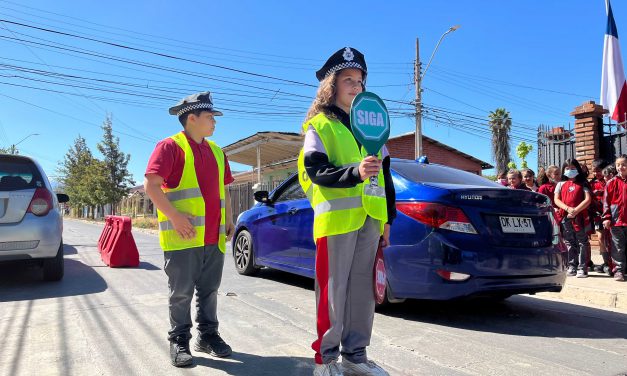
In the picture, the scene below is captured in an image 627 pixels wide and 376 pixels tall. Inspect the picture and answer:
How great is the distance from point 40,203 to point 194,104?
3.62 metres

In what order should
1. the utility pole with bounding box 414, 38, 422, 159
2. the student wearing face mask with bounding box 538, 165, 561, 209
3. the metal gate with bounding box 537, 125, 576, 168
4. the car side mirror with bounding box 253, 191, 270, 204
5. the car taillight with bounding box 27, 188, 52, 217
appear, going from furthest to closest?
the utility pole with bounding box 414, 38, 422, 159 < the metal gate with bounding box 537, 125, 576, 168 < the student wearing face mask with bounding box 538, 165, 561, 209 < the car side mirror with bounding box 253, 191, 270, 204 < the car taillight with bounding box 27, 188, 52, 217

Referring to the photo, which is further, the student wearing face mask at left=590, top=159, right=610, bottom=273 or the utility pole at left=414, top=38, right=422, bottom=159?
the utility pole at left=414, top=38, right=422, bottom=159

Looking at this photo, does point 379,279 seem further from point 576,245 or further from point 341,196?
point 576,245

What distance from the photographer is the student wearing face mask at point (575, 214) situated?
272 inches

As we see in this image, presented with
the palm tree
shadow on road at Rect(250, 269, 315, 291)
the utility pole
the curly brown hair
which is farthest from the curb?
the palm tree


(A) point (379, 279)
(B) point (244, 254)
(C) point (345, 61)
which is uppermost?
(C) point (345, 61)

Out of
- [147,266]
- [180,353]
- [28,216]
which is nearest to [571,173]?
[180,353]

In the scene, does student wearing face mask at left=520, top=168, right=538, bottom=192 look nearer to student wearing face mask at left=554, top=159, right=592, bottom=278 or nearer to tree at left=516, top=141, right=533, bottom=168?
student wearing face mask at left=554, top=159, right=592, bottom=278

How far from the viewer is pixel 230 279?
6418 millimetres

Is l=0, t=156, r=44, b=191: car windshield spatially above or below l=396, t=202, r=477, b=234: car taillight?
above

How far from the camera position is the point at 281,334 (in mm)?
3779

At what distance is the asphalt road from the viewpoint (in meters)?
3.05

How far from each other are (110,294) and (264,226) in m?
2.01

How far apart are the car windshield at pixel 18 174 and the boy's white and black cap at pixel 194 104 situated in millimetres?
3522
